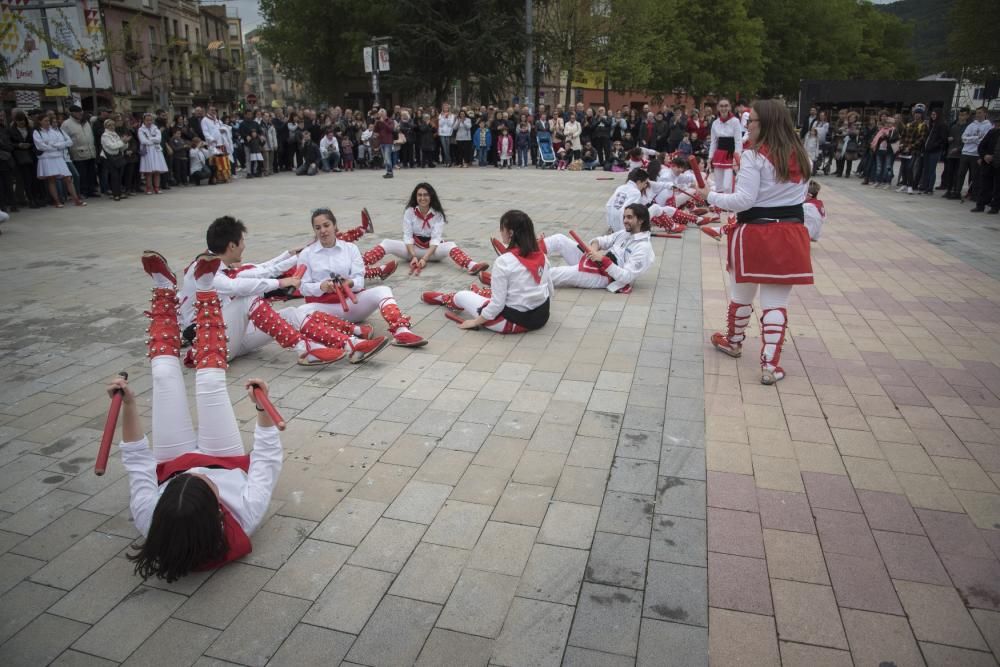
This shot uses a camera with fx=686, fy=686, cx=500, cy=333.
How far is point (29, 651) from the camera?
8.43ft

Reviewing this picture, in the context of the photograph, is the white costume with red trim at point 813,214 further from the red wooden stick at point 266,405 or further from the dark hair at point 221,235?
the red wooden stick at point 266,405

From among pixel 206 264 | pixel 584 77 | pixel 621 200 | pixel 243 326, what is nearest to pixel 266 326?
pixel 243 326

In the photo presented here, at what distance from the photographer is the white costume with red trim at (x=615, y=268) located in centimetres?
739

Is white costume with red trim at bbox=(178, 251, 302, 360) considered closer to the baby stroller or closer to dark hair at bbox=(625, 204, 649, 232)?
dark hair at bbox=(625, 204, 649, 232)

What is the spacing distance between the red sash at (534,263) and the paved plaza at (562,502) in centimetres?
57

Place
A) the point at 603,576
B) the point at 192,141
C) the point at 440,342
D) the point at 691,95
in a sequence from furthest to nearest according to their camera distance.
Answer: the point at 691,95, the point at 192,141, the point at 440,342, the point at 603,576

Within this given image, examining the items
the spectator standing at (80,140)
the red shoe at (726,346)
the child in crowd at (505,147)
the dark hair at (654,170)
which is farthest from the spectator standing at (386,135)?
the red shoe at (726,346)

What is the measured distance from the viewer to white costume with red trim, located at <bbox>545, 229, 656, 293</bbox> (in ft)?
24.2

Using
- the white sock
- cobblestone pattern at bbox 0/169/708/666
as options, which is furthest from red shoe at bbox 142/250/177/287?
cobblestone pattern at bbox 0/169/708/666

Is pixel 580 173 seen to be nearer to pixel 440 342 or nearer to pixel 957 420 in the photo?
pixel 440 342

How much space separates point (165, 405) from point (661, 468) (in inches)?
102

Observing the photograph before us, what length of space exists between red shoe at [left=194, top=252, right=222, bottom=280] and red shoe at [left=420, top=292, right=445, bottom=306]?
→ 129 inches

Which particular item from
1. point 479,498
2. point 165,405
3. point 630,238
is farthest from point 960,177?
point 165,405

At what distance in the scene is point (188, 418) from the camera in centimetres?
325
